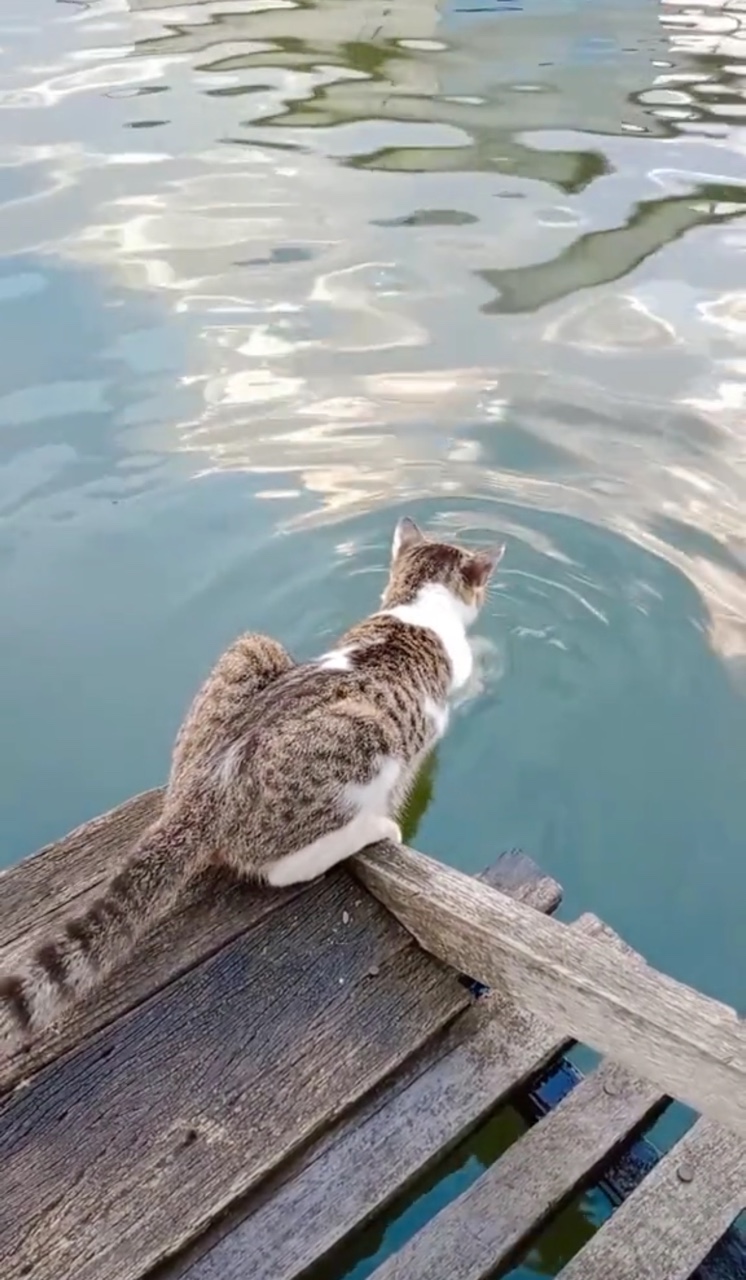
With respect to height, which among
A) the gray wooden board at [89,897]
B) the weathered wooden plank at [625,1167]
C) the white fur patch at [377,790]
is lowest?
the weathered wooden plank at [625,1167]

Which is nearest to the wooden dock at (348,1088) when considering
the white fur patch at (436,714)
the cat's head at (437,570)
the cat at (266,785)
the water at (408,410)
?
the cat at (266,785)

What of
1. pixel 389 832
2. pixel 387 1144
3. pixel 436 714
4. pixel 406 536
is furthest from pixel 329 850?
pixel 406 536

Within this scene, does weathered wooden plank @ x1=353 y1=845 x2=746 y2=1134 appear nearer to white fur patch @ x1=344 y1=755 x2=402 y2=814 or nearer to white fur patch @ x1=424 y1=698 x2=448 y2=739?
white fur patch @ x1=344 y1=755 x2=402 y2=814

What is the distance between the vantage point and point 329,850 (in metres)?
2.83

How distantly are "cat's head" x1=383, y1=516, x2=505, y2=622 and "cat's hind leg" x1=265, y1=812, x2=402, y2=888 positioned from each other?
106cm

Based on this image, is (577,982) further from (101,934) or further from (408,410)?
(408,410)

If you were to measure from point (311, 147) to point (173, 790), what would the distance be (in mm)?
6026

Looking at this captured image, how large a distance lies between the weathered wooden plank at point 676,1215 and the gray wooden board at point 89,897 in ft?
2.99

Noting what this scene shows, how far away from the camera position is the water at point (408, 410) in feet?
13.1

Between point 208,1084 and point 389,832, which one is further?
point 389,832

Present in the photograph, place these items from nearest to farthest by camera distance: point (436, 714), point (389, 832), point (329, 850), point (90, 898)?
point (90, 898), point (329, 850), point (389, 832), point (436, 714)

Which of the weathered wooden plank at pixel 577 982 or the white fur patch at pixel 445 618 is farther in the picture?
the white fur patch at pixel 445 618

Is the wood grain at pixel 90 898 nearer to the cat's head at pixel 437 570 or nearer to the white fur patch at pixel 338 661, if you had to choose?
the white fur patch at pixel 338 661

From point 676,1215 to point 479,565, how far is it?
2.00m
